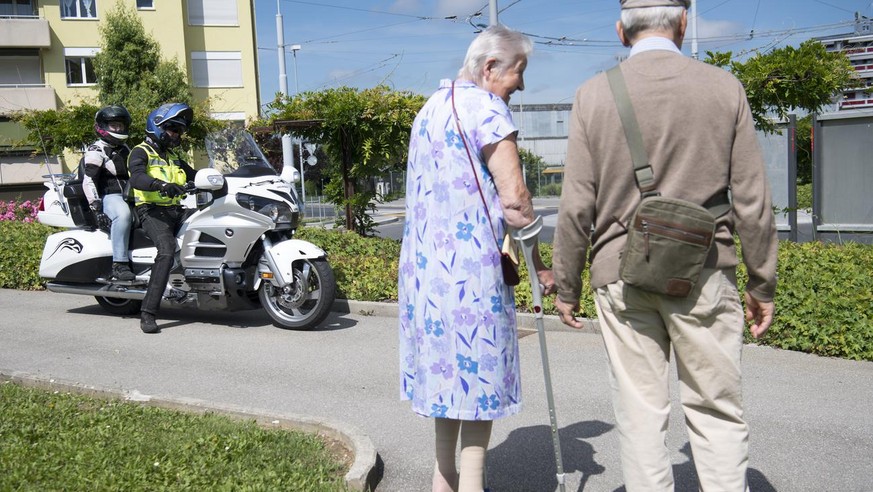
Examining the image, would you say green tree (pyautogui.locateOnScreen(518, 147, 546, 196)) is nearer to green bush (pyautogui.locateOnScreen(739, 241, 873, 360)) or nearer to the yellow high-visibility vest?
the yellow high-visibility vest

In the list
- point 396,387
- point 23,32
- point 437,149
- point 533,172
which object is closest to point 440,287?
point 437,149

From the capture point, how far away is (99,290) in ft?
28.5

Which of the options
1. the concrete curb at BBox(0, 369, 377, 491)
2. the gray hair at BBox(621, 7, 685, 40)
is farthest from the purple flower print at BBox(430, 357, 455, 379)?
the gray hair at BBox(621, 7, 685, 40)

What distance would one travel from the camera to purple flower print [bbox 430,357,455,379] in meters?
3.42

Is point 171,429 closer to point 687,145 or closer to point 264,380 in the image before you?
point 264,380

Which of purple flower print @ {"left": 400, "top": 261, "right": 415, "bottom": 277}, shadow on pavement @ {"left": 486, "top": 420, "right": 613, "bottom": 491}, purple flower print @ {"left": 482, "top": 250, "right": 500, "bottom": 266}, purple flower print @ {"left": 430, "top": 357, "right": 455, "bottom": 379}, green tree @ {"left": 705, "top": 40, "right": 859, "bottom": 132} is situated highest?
green tree @ {"left": 705, "top": 40, "right": 859, "bottom": 132}

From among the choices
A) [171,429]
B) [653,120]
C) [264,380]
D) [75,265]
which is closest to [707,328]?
[653,120]

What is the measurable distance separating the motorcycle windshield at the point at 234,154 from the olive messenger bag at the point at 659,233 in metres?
5.77

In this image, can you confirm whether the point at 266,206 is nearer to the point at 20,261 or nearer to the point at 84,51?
the point at 20,261

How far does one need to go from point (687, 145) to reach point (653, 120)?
0.46ft

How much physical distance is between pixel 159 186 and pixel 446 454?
508 centimetres

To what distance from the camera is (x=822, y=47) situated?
436 inches

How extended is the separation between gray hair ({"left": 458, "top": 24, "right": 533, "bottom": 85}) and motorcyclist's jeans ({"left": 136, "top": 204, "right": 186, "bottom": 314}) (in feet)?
17.6

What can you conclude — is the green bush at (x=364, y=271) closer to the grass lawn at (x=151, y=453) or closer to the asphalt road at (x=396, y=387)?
the asphalt road at (x=396, y=387)
